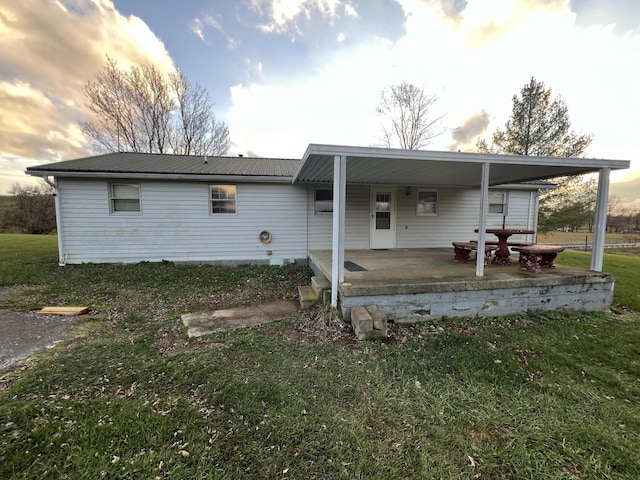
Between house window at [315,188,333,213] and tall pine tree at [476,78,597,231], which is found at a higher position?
tall pine tree at [476,78,597,231]

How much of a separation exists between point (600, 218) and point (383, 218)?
4899 mm

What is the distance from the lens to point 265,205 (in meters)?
8.21

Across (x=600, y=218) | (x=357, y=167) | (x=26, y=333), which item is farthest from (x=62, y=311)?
(x=600, y=218)

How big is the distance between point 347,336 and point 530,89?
16995mm

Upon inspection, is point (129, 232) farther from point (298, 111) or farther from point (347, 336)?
point (298, 111)

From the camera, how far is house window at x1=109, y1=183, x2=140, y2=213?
24.9ft

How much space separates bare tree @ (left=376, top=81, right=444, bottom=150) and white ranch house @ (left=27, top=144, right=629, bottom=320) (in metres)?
9.51

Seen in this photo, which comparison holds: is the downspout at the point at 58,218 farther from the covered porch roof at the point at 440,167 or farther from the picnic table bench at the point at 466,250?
the picnic table bench at the point at 466,250

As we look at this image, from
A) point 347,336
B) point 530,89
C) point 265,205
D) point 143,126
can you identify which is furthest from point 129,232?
point 530,89

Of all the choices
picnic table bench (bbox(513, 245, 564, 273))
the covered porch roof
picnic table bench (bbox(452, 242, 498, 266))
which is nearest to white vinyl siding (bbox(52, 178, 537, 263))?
the covered porch roof

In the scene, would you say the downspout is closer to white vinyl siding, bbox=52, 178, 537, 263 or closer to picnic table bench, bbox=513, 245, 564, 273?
white vinyl siding, bbox=52, 178, 537, 263

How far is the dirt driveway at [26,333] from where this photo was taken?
10.5 feet

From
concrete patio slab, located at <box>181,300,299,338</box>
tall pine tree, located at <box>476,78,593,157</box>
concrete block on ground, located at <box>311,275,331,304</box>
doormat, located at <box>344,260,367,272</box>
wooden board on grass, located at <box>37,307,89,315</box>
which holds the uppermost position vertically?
tall pine tree, located at <box>476,78,593,157</box>

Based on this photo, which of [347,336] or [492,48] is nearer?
[347,336]
